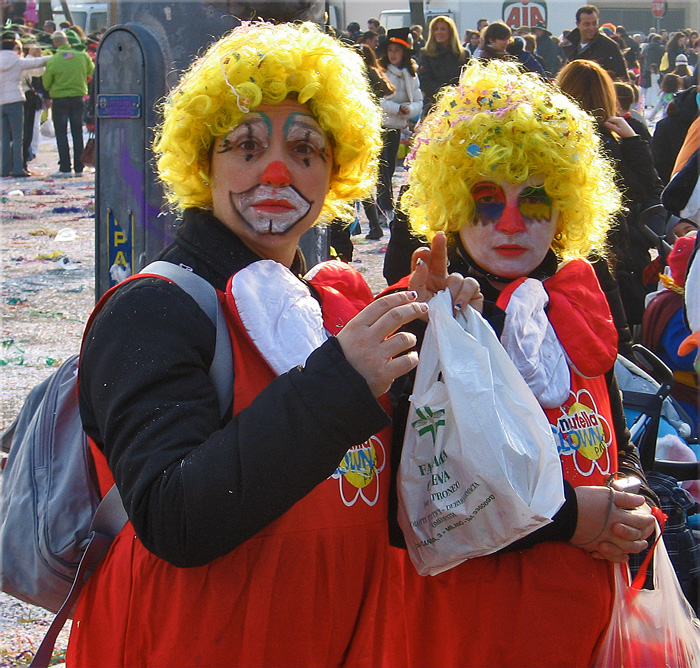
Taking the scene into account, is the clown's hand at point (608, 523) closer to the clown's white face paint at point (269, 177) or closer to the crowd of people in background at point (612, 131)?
the clown's white face paint at point (269, 177)

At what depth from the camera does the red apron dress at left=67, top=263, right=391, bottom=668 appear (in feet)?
5.10

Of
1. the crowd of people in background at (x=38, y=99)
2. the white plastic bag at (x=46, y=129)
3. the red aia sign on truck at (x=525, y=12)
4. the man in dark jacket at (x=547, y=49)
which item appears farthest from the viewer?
the red aia sign on truck at (x=525, y=12)

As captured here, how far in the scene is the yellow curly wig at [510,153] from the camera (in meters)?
2.25

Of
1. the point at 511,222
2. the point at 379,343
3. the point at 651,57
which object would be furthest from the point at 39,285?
the point at 651,57

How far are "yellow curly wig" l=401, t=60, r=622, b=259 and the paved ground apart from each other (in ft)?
7.18

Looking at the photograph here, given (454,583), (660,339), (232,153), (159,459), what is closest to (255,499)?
(159,459)

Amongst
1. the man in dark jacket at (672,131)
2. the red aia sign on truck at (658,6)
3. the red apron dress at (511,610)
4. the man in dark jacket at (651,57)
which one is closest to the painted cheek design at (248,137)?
the red apron dress at (511,610)

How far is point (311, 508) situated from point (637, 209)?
4.43 meters

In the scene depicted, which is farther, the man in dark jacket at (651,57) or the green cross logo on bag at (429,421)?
the man in dark jacket at (651,57)

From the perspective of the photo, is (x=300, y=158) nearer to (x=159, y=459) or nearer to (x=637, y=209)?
(x=159, y=459)

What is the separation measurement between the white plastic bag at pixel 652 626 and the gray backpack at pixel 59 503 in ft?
3.47

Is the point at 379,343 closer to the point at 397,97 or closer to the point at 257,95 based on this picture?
the point at 257,95

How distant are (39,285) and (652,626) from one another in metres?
7.03

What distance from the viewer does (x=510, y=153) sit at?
7.25 feet
